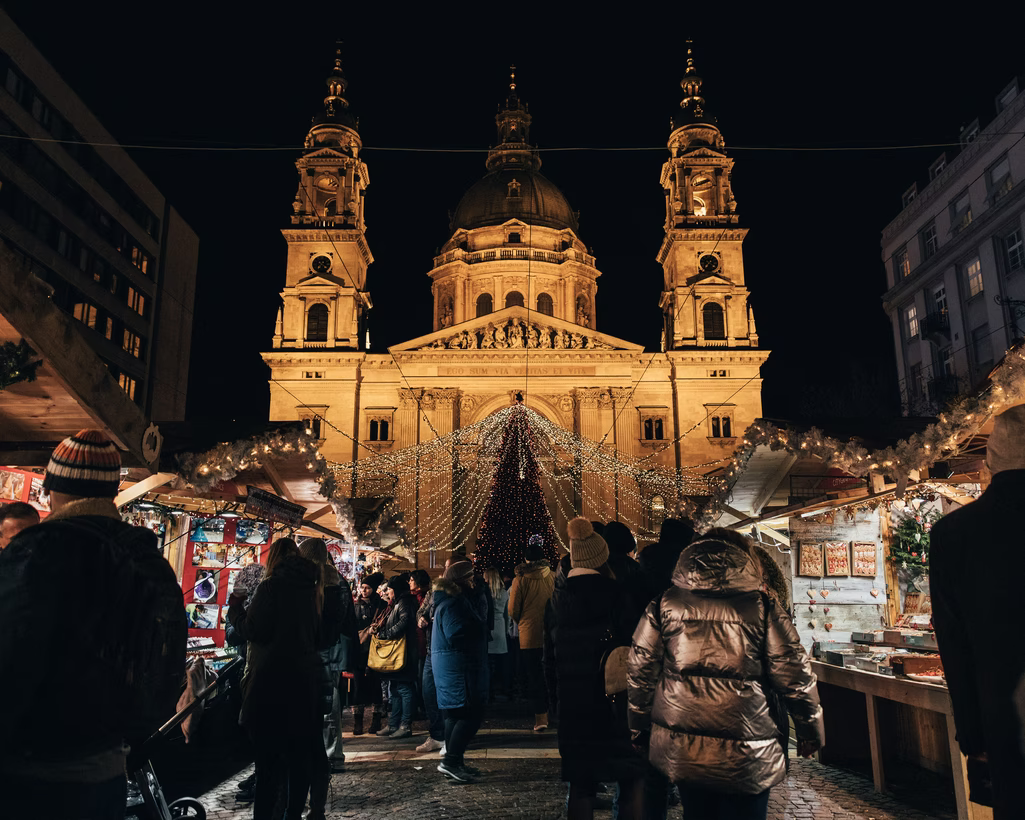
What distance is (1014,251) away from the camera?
2695cm

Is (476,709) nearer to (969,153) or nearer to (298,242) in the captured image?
(969,153)

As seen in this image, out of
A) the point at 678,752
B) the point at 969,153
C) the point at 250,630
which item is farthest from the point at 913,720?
the point at 969,153

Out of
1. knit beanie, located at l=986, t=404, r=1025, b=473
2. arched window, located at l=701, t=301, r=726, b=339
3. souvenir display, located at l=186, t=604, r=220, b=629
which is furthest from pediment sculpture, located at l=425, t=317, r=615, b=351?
knit beanie, located at l=986, t=404, r=1025, b=473

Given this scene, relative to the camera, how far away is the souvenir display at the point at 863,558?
7938 mm

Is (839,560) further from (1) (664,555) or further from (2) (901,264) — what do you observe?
(2) (901,264)

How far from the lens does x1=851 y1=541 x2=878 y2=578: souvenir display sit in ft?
26.0

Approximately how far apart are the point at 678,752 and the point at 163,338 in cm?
4330

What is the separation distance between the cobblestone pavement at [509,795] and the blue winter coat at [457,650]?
0.68 meters

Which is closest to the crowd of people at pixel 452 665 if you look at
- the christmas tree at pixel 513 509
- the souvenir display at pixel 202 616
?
the souvenir display at pixel 202 616

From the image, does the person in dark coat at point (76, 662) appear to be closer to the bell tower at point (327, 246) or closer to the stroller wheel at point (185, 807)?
the stroller wheel at point (185, 807)

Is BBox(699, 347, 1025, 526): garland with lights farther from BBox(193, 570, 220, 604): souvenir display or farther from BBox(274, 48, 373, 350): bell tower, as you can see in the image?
BBox(274, 48, 373, 350): bell tower

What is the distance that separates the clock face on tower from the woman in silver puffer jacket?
37616 mm

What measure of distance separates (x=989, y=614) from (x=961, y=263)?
32.3 meters

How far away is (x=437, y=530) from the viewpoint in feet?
114
